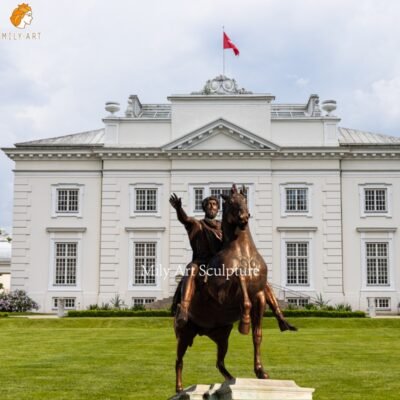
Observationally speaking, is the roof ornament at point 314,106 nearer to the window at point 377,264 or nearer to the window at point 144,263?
the window at point 377,264

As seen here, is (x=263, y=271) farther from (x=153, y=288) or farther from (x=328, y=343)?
(x=153, y=288)

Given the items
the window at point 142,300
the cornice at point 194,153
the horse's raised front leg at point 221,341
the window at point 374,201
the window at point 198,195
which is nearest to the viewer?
the horse's raised front leg at point 221,341

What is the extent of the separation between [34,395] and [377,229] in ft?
98.4

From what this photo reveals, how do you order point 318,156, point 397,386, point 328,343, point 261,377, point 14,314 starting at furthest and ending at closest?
point 318,156 < point 14,314 < point 328,343 < point 397,386 < point 261,377

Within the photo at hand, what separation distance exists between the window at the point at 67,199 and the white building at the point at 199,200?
6 cm

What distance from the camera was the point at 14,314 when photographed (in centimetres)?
3672

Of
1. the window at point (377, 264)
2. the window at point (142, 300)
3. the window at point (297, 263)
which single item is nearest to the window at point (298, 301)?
the window at point (297, 263)

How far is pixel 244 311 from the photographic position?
718cm

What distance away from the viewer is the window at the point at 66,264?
39406 mm

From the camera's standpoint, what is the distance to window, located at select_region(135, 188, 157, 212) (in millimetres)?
39594

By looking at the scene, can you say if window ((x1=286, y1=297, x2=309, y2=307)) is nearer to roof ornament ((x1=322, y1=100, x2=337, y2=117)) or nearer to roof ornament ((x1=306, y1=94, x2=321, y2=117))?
roof ornament ((x1=322, y1=100, x2=337, y2=117))

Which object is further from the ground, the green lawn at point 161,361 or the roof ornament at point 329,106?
the roof ornament at point 329,106

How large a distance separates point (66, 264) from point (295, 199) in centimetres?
1400

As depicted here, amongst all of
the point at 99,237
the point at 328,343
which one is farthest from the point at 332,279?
the point at 328,343
